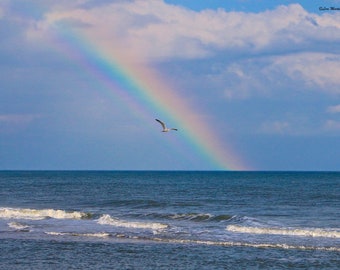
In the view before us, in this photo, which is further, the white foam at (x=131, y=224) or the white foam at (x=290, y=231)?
the white foam at (x=131, y=224)

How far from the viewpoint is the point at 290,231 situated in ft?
118

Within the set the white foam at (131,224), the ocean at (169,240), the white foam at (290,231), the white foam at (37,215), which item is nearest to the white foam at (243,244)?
the ocean at (169,240)

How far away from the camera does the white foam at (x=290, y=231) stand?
113 feet

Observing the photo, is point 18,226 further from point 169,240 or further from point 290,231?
point 290,231

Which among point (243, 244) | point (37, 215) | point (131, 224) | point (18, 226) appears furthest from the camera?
point (37, 215)

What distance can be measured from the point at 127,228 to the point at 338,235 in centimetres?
1267

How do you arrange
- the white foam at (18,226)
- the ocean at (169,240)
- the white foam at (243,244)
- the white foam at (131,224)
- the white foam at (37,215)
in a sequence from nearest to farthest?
the ocean at (169,240) < the white foam at (243,244) < the white foam at (18,226) < the white foam at (131,224) < the white foam at (37,215)

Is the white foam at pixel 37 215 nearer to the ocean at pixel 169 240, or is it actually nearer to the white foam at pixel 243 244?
the ocean at pixel 169 240

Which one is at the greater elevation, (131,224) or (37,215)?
(131,224)

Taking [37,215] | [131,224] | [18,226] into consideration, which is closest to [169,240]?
[131,224]

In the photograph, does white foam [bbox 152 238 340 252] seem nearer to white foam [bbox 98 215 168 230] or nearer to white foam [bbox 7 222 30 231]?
white foam [bbox 98 215 168 230]

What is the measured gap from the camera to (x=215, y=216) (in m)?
46.5

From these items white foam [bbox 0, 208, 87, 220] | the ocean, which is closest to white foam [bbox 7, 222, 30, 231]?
the ocean

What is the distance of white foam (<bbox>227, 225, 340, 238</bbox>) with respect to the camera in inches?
1359
